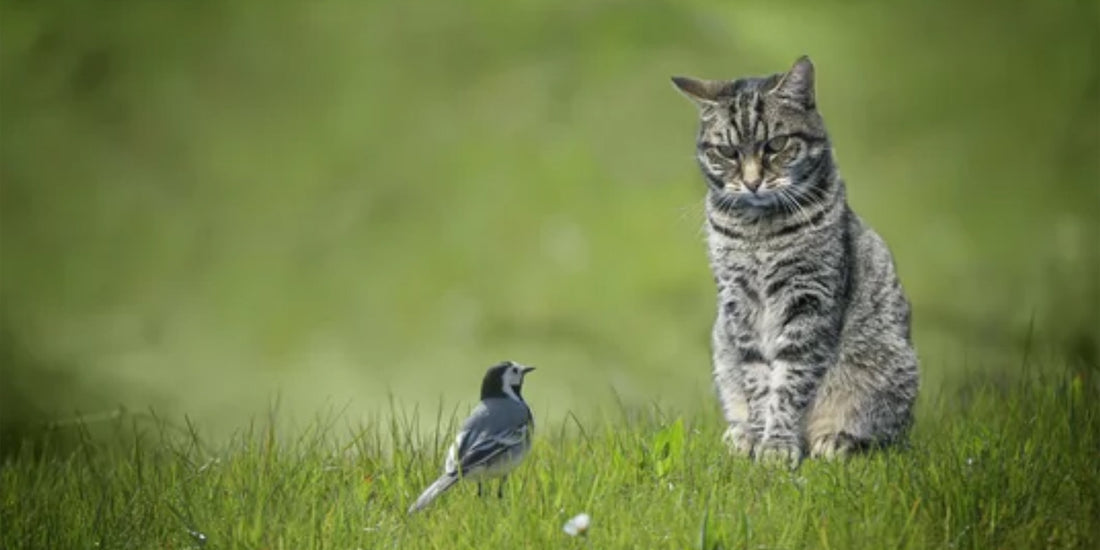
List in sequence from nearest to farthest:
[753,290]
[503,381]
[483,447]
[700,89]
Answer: [483,447] → [503,381] → [700,89] → [753,290]

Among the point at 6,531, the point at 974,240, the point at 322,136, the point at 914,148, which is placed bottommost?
the point at 6,531

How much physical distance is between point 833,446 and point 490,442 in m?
0.86

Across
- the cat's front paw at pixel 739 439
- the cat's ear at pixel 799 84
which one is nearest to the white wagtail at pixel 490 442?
the cat's front paw at pixel 739 439

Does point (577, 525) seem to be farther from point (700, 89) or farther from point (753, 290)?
point (700, 89)

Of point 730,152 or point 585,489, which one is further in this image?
point 730,152

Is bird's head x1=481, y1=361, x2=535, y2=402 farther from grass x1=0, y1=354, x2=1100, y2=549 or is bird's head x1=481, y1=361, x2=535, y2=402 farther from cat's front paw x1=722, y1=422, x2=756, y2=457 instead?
cat's front paw x1=722, y1=422, x2=756, y2=457

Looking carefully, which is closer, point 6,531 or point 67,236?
point 6,531

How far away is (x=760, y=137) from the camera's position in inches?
127

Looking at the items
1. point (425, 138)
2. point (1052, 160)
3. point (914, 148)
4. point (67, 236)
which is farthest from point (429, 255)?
point (1052, 160)

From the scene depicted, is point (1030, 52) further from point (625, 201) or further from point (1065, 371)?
point (625, 201)

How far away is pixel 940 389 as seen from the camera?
3.27 meters

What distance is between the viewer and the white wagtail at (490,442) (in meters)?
2.63

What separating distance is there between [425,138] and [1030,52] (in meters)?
1.32

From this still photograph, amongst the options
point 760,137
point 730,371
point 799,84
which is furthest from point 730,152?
point 730,371
